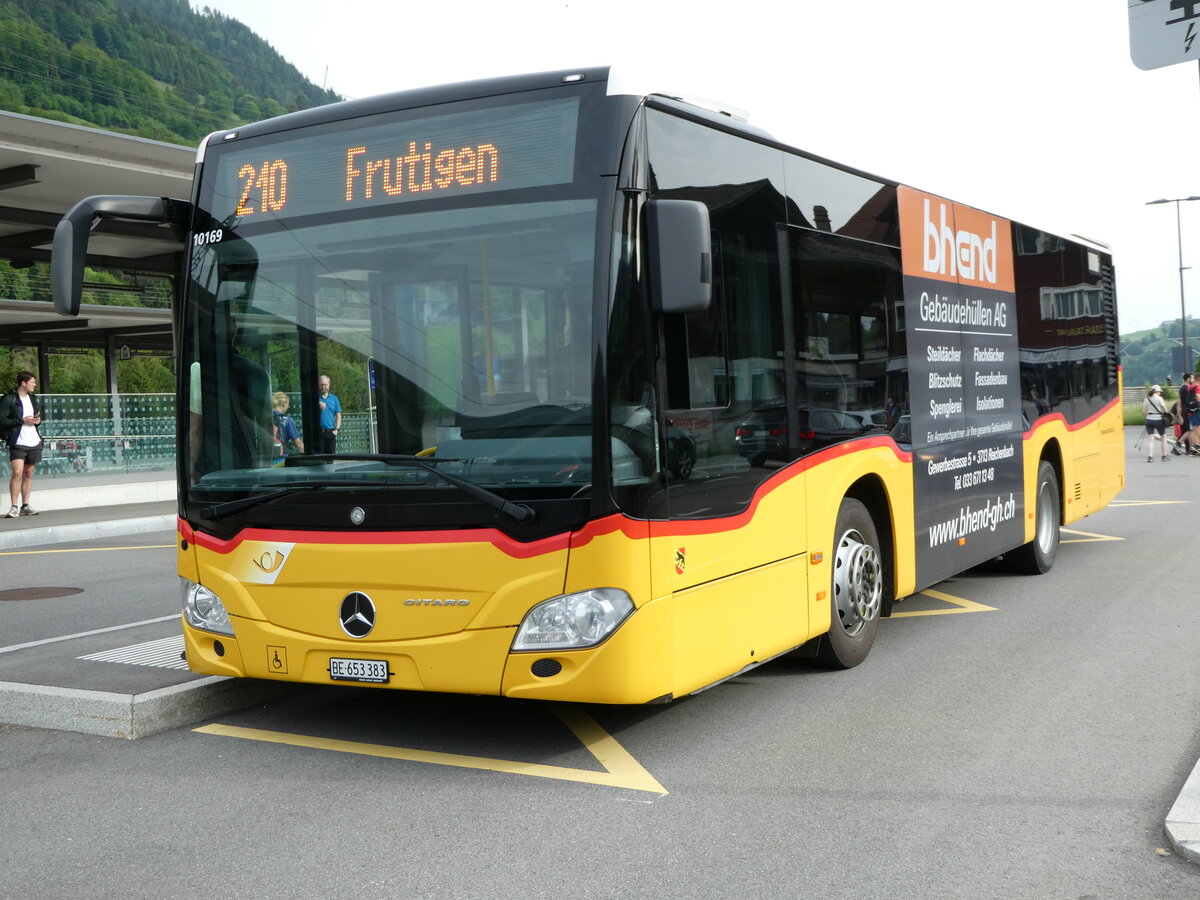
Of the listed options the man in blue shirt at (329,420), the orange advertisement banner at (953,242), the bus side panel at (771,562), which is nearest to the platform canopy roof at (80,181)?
the man in blue shirt at (329,420)

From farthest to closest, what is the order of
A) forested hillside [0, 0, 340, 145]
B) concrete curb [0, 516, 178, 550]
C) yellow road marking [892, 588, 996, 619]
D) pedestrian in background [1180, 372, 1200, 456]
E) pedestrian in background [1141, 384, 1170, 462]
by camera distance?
forested hillside [0, 0, 340, 145], pedestrian in background [1180, 372, 1200, 456], pedestrian in background [1141, 384, 1170, 462], concrete curb [0, 516, 178, 550], yellow road marking [892, 588, 996, 619]

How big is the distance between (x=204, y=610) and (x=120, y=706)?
0.61 m

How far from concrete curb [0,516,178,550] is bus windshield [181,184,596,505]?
10.8 metres

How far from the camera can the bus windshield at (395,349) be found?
505 cm

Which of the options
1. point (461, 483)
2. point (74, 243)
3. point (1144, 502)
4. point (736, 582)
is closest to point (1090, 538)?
point (1144, 502)

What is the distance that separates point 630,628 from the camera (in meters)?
4.99

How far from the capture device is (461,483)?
5.07 metres

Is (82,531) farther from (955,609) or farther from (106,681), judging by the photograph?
(955,609)

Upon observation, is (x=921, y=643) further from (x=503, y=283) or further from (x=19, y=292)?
(x=19, y=292)

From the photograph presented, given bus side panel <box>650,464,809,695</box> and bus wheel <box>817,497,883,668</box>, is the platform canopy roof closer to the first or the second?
bus wheel <box>817,497,883,668</box>

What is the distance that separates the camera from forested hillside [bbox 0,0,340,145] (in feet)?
229

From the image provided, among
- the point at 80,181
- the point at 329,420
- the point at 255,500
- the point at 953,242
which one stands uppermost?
the point at 80,181

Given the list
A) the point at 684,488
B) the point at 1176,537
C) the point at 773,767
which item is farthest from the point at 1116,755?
the point at 1176,537

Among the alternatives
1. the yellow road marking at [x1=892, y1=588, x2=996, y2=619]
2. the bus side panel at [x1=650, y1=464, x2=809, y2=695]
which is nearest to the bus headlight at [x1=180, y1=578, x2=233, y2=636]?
the bus side panel at [x1=650, y1=464, x2=809, y2=695]
